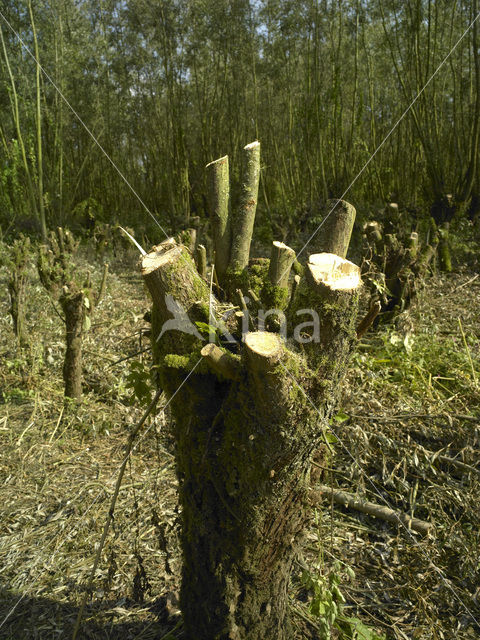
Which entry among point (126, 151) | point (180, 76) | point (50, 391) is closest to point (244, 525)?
point (50, 391)

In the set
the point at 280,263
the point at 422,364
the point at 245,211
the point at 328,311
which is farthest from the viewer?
the point at 422,364

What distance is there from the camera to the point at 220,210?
4.76 feet

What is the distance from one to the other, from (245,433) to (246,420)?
34 mm

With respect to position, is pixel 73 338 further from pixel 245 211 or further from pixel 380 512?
pixel 380 512

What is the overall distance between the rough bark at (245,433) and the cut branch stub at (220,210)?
0.64ft

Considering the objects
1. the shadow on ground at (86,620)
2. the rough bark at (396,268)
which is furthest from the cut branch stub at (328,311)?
the rough bark at (396,268)

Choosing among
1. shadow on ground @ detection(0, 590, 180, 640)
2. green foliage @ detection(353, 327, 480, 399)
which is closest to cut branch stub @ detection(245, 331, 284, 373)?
shadow on ground @ detection(0, 590, 180, 640)

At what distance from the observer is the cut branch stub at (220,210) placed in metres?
1.45

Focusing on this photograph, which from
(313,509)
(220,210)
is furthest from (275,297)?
(313,509)

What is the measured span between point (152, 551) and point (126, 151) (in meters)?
8.96

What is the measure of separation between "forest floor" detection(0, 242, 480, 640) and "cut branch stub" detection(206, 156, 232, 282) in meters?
0.42

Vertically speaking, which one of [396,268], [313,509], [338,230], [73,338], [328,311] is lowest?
[73,338]

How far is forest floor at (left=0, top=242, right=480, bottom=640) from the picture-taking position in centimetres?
168

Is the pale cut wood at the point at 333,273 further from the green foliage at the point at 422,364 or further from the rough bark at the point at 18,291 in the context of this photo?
the rough bark at the point at 18,291
